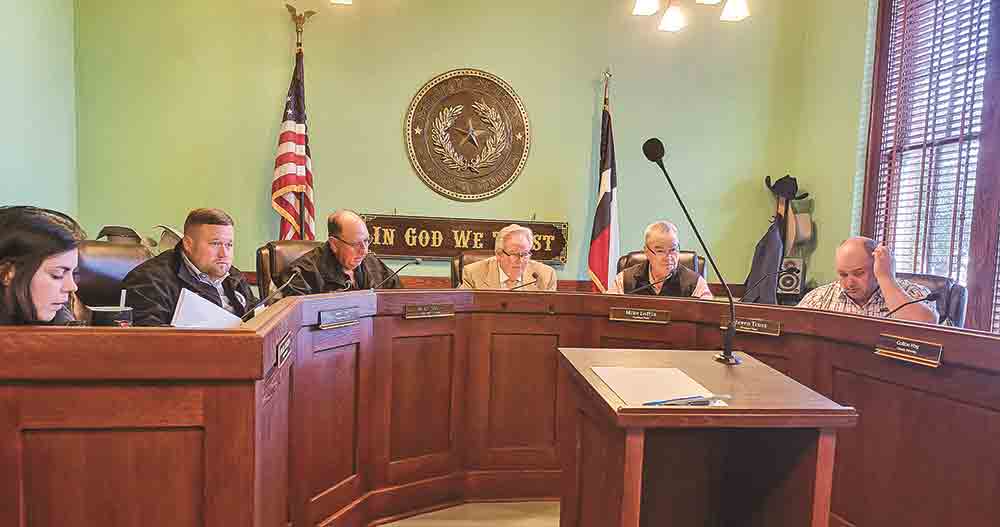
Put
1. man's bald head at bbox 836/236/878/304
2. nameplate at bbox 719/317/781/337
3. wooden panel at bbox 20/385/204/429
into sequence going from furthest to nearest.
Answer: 1. man's bald head at bbox 836/236/878/304
2. nameplate at bbox 719/317/781/337
3. wooden panel at bbox 20/385/204/429

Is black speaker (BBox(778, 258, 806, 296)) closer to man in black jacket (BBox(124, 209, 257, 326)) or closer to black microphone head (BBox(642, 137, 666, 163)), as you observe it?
black microphone head (BBox(642, 137, 666, 163))

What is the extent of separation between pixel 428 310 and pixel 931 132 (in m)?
3.11

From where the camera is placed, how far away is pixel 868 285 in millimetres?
2246

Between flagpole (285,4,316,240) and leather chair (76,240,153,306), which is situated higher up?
flagpole (285,4,316,240)

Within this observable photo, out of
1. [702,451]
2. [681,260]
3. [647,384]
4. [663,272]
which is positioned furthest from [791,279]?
[647,384]

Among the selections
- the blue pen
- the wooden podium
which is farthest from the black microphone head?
the blue pen

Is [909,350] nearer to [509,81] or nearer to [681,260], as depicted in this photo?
[681,260]

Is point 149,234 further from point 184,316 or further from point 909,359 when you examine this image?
point 909,359

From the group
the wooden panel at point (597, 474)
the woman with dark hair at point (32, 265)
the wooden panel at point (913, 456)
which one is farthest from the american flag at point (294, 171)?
the wooden panel at point (913, 456)

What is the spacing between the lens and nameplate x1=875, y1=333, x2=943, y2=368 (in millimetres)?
1521

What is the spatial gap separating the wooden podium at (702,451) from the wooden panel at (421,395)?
767 mm

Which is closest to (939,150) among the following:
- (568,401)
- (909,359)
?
(909,359)

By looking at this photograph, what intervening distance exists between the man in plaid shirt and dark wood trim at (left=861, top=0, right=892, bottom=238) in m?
1.50

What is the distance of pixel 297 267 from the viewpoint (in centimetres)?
257
